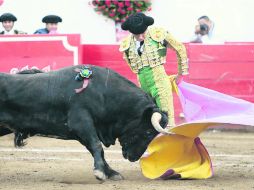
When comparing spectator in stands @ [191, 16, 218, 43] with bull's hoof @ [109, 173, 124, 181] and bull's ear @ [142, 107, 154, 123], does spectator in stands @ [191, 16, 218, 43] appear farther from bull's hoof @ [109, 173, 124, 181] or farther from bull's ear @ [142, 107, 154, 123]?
bull's hoof @ [109, 173, 124, 181]

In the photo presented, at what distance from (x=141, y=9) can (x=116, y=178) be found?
7.38m

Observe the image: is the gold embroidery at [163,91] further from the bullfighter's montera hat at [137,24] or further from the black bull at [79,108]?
the bullfighter's montera hat at [137,24]

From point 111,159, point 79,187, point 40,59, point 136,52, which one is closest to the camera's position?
point 79,187

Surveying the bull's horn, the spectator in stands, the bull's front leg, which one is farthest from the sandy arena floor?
the spectator in stands

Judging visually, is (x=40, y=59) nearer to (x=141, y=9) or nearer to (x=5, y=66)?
(x=5, y=66)

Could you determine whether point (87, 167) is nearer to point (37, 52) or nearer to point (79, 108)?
point (79, 108)

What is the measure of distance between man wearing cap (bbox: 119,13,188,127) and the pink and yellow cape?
9.7 inches

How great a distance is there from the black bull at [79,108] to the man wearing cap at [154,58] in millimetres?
314

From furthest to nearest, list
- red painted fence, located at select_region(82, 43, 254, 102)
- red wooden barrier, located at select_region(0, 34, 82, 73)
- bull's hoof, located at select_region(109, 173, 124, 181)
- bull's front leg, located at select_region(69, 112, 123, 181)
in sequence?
red painted fence, located at select_region(82, 43, 254, 102), red wooden barrier, located at select_region(0, 34, 82, 73), bull's hoof, located at select_region(109, 173, 124, 181), bull's front leg, located at select_region(69, 112, 123, 181)

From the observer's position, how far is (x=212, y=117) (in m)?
7.55

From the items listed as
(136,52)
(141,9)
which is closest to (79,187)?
(136,52)

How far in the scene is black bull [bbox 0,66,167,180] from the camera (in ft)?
23.2

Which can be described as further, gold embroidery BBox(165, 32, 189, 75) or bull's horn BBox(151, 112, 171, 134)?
gold embroidery BBox(165, 32, 189, 75)

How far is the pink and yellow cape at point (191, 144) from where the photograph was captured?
725cm
